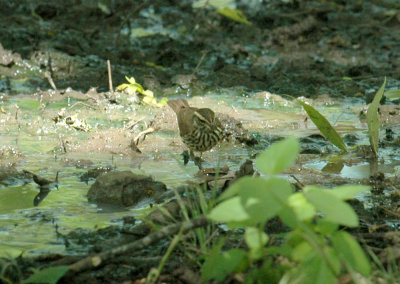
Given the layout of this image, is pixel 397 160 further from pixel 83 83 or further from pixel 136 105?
pixel 83 83

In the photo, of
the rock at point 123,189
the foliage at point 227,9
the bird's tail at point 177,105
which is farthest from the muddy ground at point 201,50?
the rock at point 123,189

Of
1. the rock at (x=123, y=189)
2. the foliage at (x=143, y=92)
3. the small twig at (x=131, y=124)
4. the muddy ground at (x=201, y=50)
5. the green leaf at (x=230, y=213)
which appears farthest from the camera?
the muddy ground at (x=201, y=50)

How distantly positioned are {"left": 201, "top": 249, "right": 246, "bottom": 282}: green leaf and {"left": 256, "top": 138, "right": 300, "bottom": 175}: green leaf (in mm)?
389

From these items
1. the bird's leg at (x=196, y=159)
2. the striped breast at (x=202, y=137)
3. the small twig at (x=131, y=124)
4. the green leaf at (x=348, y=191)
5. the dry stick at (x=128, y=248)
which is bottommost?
the bird's leg at (x=196, y=159)

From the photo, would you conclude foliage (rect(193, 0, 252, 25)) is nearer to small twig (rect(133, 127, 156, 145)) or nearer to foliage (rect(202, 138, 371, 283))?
small twig (rect(133, 127, 156, 145))

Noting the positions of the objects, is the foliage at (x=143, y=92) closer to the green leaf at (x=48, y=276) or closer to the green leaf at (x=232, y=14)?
the green leaf at (x=232, y=14)

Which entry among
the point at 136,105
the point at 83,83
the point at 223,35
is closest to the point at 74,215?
the point at 136,105

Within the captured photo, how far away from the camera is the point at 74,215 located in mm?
4488

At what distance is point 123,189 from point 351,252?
2.30m

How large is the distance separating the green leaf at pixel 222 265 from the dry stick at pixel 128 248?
8.8 inches

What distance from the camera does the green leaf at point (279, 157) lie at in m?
2.73

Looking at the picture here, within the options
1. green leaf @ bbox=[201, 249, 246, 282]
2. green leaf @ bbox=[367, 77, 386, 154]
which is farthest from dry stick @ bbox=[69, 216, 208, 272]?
green leaf @ bbox=[367, 77, 386, 154]

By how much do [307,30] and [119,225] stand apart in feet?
25.7

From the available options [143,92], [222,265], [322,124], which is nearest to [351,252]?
[222,265]
